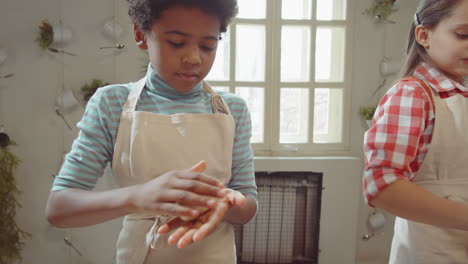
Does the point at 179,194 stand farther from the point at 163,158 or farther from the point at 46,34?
the point at 46,34

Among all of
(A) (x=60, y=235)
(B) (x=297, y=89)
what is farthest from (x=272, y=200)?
(A) (x=60, y=235)

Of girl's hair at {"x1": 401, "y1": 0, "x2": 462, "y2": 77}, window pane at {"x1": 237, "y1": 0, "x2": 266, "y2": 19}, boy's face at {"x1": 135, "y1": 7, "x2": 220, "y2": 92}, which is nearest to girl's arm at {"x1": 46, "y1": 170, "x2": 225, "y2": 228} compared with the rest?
boy's face at {"x1": 135, "y1": 7, "x2": 220, "y2": 92}

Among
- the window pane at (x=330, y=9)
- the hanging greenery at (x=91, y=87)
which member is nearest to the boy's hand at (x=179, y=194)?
the hanging greenery at (x=91, y=87)

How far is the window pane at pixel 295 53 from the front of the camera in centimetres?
242

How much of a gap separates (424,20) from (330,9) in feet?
5.56

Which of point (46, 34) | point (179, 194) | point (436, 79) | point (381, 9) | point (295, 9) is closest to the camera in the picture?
A: point (179, 194)

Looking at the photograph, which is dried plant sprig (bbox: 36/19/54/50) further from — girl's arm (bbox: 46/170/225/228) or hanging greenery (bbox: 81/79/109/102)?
girl's arm (bbox: 46/170/225/228)

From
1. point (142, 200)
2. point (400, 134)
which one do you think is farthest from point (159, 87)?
point (400, 134)

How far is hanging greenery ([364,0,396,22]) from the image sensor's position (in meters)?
2.32

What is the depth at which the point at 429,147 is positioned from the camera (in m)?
0.81

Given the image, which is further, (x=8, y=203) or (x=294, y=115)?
(x=294, y=115)

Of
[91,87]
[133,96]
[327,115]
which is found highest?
[133,96]

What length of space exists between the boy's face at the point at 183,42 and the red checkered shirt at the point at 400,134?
1.24ft

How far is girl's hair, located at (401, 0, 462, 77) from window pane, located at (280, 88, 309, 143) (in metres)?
1.51
